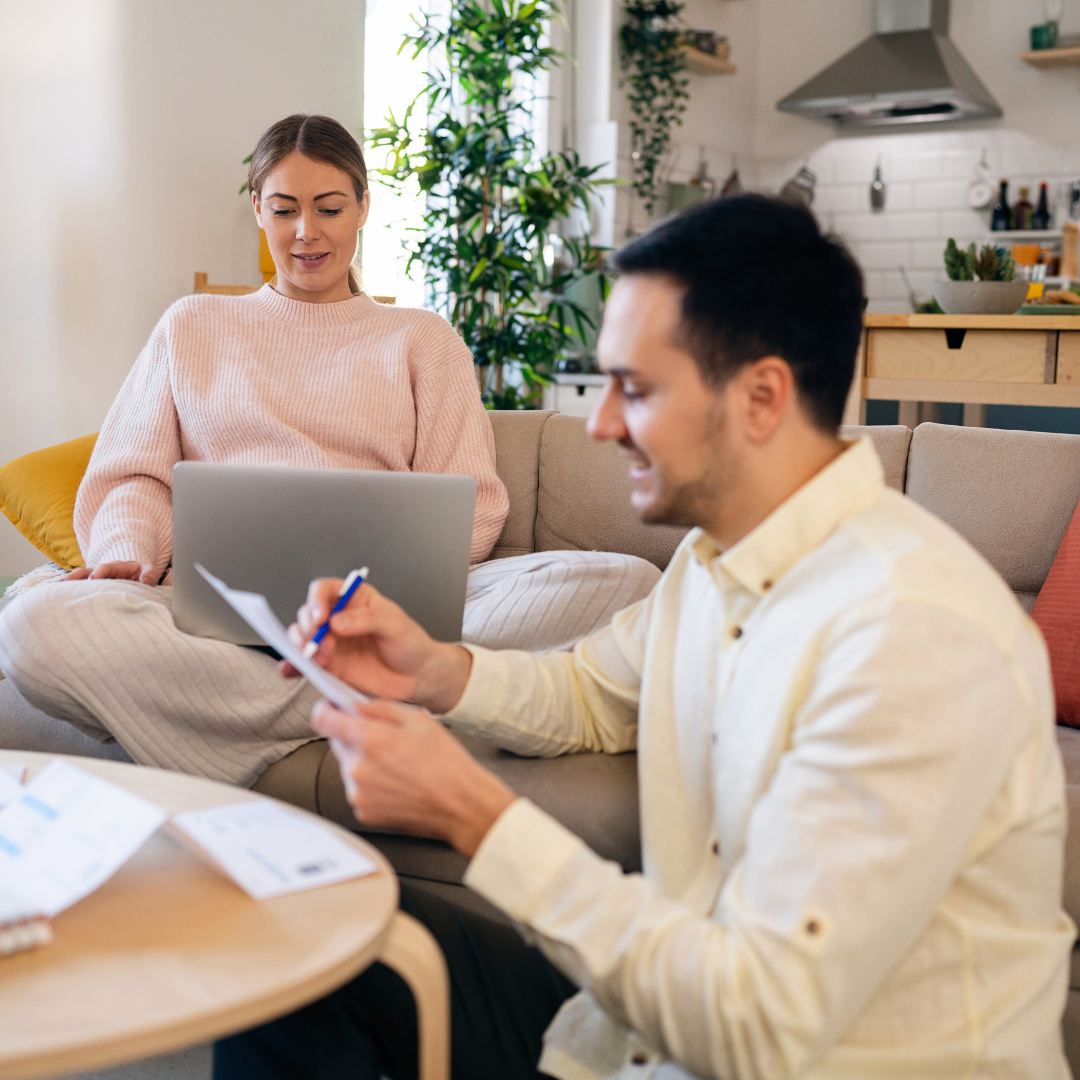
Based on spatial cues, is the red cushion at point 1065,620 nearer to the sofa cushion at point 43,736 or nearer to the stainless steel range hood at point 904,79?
the sofa cushion at point 43,736

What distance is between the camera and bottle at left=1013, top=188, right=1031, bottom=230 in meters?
5.38

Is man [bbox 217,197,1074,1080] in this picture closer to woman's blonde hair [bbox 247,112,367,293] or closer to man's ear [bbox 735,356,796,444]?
man's ear [bbox 735,356,796,444]

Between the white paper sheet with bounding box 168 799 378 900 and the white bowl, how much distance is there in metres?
2.28

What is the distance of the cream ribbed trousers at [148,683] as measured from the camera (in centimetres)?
147

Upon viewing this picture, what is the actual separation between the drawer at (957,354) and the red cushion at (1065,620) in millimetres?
1037

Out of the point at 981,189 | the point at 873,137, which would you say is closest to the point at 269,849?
the point at 981,189

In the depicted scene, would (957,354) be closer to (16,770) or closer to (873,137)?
(16,770)

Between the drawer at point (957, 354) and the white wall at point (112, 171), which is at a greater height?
the white wall at point (112, 171)

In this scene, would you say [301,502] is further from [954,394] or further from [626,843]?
[954,394]

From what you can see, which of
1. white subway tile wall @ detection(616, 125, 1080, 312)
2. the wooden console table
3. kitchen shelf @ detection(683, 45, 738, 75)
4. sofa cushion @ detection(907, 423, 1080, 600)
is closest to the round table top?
sofa cushion @ detection(907, 423, 1080, 600)

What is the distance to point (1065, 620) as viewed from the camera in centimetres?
170

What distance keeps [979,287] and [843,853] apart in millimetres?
2336

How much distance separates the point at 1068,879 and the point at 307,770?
911mm

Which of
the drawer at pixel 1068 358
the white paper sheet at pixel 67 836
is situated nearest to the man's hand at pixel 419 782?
the white paper sheet at pixel 67 836
